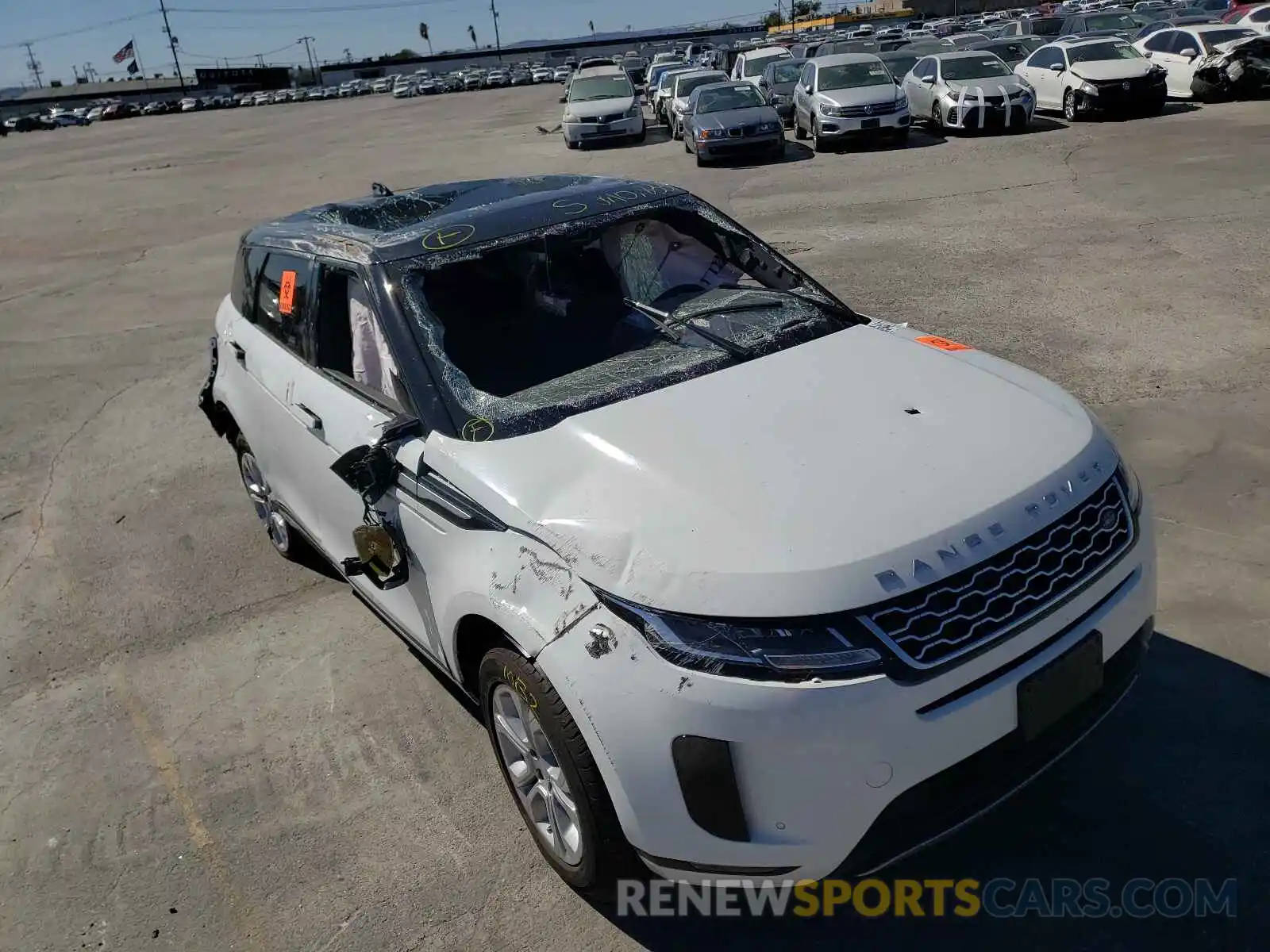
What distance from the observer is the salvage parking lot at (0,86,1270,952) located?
2865 mm

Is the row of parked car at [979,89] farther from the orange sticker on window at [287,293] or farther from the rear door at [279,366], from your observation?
the orange sticker on window at [287,293]

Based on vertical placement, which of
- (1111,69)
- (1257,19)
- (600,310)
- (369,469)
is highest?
(1257,19)

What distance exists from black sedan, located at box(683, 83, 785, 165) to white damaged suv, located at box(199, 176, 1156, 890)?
45.8 feet

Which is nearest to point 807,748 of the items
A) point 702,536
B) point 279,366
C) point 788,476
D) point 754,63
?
point 702,536

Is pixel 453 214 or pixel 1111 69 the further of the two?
pixel 1111 69

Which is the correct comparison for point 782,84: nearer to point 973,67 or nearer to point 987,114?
point 973,67

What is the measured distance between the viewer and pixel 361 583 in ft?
12.9

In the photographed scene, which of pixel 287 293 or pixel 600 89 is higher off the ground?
pixel 600 89

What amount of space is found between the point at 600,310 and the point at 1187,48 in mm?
20030

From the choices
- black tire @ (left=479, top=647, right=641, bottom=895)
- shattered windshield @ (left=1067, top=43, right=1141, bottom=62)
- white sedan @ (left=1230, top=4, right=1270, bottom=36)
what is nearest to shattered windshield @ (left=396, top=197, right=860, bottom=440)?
black tire @ (left=479, top=647, right=641, bottom=895)

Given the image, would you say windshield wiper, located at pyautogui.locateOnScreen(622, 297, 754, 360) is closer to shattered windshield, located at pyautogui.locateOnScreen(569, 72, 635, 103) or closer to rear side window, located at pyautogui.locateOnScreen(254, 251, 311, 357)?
rear side window, located at pyautogui.locateOnScreen(254, 251, 311, 357)

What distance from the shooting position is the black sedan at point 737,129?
17000 mm

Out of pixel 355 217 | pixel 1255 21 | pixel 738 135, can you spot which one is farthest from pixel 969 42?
pixel 355 217

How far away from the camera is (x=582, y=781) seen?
246 centimetres
